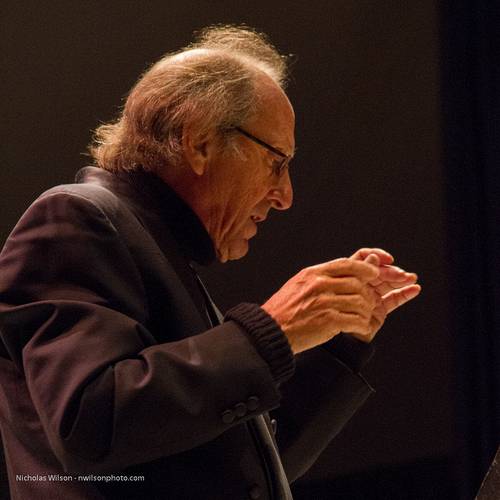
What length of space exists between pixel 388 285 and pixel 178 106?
427 millimetres

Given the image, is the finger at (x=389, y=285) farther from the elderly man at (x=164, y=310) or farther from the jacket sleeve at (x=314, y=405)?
the jacket sleeve at (x=314, y=405)

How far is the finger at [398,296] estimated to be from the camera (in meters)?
1.43

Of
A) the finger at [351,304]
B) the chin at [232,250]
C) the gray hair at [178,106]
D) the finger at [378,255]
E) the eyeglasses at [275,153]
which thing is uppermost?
the gray hair at [178,106]

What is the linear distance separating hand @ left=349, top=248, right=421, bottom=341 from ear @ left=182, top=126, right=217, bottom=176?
26 centimetres

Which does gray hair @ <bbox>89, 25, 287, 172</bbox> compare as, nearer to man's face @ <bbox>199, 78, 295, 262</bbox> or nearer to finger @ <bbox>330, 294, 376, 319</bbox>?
man's face @ <bbox>199, 78, 295, 262</bbox>

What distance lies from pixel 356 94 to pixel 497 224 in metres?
0.60

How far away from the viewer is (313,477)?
2.85 meters

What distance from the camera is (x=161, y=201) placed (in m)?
1.28

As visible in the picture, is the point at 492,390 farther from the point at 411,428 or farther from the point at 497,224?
the point at 497,224

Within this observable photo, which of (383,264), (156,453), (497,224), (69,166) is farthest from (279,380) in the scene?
(497,224)

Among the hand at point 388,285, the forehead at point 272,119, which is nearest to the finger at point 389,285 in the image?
the hand at point 388,285

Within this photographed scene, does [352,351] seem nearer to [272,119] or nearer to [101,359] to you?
[272,119]

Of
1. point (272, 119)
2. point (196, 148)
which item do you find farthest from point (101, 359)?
point (272, 119)

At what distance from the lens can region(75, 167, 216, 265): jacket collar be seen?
1.26m
